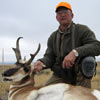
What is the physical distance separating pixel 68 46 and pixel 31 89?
126cm

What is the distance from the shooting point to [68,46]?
17.7ft

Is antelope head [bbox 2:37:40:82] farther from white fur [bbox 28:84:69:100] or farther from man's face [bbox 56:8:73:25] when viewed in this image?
man's face [bbox 56:8:73:25]

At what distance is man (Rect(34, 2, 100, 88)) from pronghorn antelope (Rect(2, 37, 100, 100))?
0.99ft

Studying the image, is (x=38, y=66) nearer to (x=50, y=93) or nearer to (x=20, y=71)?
(x=20, y=71)

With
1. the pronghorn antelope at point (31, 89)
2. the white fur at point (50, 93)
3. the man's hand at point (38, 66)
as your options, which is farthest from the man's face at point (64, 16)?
the white fur at point (50, 93)

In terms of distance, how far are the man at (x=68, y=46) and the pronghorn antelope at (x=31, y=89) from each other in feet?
0.99

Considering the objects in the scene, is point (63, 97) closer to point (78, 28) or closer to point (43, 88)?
point (43, 88)

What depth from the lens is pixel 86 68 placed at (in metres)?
4.97

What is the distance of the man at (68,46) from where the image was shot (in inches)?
201

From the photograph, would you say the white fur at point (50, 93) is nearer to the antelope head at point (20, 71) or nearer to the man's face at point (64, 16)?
the antelope head at point (20, 71)

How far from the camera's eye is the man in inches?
201

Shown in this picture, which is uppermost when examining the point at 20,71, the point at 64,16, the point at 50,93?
the point at 64,16

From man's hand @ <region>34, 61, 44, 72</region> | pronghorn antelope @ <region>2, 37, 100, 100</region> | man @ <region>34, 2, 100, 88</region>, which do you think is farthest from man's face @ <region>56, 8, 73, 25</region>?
man's hand @ <region>34, 61, 44, 72</region>

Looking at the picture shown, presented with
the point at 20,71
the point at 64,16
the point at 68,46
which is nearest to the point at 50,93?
the point at 20,71
